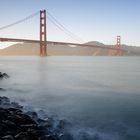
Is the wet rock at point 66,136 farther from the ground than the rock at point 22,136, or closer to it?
closer to it

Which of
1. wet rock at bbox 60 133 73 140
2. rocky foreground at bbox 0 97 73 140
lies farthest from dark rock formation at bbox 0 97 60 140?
wet rock at bbox 60 133 73 140

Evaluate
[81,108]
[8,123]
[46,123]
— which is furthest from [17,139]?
[81,108]

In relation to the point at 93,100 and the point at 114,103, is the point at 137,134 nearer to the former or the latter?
the point at 114,103

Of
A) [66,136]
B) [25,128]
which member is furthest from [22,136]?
[66,136]

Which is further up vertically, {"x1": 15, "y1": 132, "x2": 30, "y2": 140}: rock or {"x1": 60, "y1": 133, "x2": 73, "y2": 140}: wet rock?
{"x1": 15, "y1": 132, "x2": 30, "y2": 140}: rock

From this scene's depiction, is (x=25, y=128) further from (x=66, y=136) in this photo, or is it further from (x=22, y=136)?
(x=66, y=136)

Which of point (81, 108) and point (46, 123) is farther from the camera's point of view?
point (81, 108)

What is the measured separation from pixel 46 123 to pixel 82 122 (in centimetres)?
81

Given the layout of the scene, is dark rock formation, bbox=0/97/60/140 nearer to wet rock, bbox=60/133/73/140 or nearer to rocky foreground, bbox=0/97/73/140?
rocky foreground, bbox=0/97/73/140

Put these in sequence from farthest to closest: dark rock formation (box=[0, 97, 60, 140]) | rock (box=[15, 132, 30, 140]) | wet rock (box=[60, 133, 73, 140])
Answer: wet rock (box=[60, 133, 73, 140])
dark rock formation (box=[0, 97, 60, 140])
rock (box=[15, 132, 30, 140])

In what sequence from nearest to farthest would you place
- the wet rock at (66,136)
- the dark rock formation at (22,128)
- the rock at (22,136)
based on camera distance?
the rock at (22,136) → the dark rock formation at (22,128) → the wet rock at (66,136)

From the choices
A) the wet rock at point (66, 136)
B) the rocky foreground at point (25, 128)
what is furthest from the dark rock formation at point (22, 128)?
the wet rock at point (66, 136)

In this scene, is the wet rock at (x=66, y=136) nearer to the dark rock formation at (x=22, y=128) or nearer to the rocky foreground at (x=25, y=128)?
the rocky foreground at (x=25, y=128)

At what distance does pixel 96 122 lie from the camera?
5.82 metres
